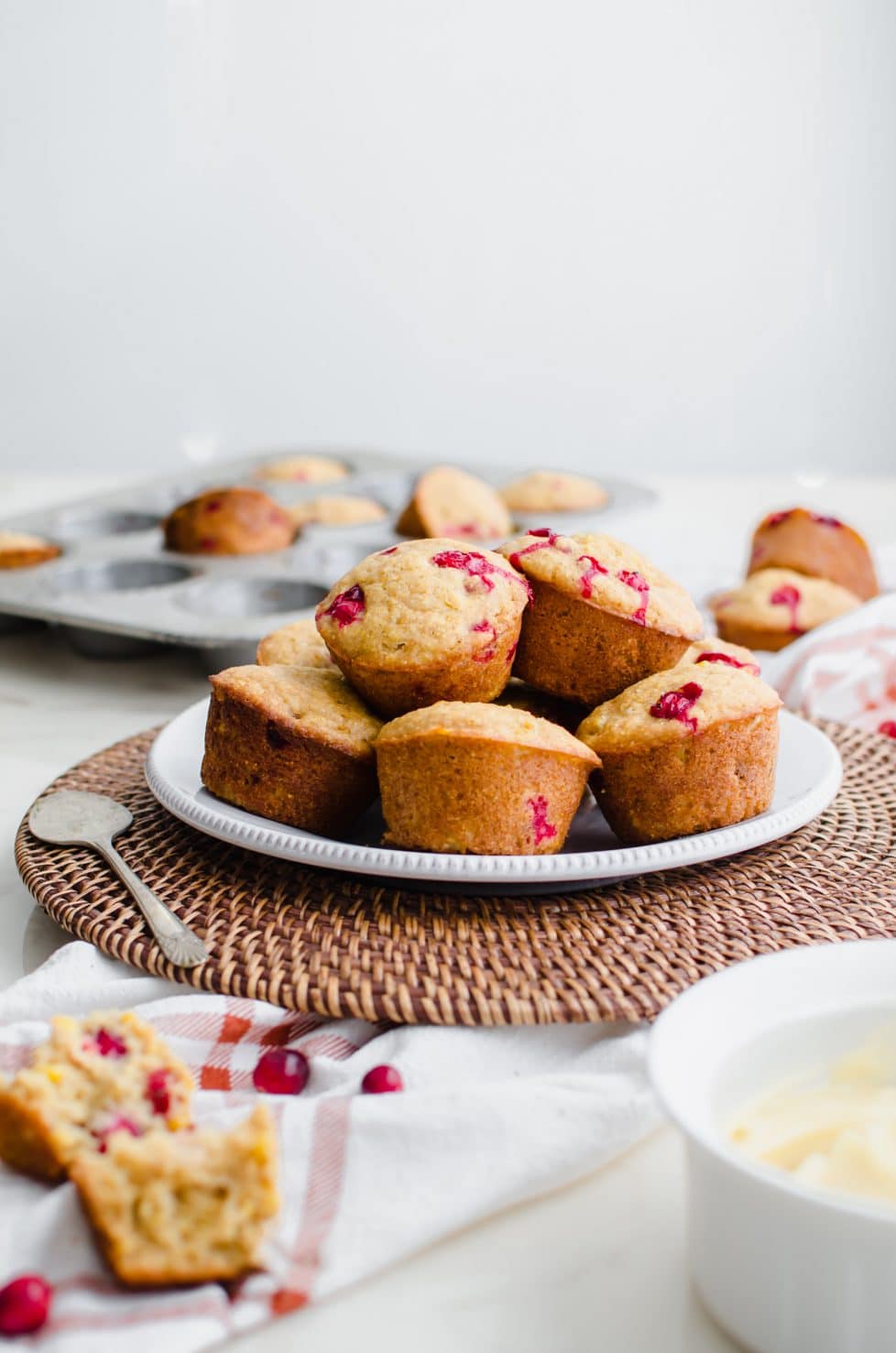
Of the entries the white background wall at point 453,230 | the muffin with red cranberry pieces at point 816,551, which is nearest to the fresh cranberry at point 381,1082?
the muffin with red cranberry pieces at point 816,551

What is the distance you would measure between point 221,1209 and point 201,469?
2816 millimetres

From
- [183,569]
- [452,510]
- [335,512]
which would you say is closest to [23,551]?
[183,569]

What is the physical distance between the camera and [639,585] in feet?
5.23

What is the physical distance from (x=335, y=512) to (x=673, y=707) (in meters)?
1.70

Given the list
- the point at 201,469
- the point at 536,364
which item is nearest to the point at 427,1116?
the point at 201,469

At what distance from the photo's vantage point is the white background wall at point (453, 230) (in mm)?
5949

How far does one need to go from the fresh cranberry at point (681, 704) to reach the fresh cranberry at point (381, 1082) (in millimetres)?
504

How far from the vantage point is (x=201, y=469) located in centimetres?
357

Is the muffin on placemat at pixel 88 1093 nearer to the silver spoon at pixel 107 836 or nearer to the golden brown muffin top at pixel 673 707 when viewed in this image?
the silver spoon at pixel 107 836

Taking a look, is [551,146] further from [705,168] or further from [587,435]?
[587,435]

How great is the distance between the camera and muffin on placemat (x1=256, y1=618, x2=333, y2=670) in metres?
1.68

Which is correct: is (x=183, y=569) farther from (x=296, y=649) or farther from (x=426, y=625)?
(x=426, y=625)

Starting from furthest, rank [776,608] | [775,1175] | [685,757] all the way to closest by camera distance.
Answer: [776,608] < [685,757] < [775,1175]

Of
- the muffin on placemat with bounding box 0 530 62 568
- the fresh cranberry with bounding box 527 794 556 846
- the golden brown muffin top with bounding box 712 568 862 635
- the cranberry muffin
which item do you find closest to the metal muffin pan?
the muffin on placemat with bounding box 0 530 62 568
